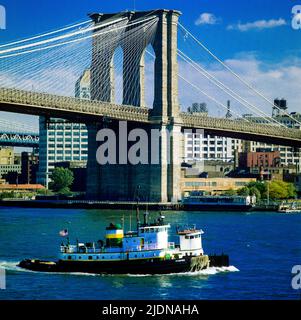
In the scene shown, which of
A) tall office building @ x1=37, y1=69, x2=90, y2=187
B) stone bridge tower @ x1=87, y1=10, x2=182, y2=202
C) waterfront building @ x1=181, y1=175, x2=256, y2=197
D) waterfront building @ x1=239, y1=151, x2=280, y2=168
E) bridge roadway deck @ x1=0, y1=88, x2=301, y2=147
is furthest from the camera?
tall office building @ x1=37, y1=69, x2=90, y2=187

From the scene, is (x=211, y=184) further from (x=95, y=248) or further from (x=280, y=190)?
(x=95, y=248)

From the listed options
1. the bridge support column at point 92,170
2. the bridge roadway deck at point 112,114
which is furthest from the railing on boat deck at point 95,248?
the bridge support column at point 92,170

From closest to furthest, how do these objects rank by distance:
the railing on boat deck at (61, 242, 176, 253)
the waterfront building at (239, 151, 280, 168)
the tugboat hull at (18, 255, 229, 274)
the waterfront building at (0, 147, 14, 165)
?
the tugboat hull at (18, 255, 229, 274) < the railing on boat deck at (61, 242, 176, 253) < the waterfront building at (239, 151, 280, 168) < the waterfront building at (0, 147, 14, 165)

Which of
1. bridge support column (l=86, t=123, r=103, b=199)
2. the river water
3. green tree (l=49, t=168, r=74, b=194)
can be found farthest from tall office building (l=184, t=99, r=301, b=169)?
the river water

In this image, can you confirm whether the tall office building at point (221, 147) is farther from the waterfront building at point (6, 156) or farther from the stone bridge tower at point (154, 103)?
the stone bridge tower at point (154, 103)

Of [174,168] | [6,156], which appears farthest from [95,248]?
[6,156]

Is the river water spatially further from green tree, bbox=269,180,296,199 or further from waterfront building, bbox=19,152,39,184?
waterfront building, bbox=19,152,39,184
